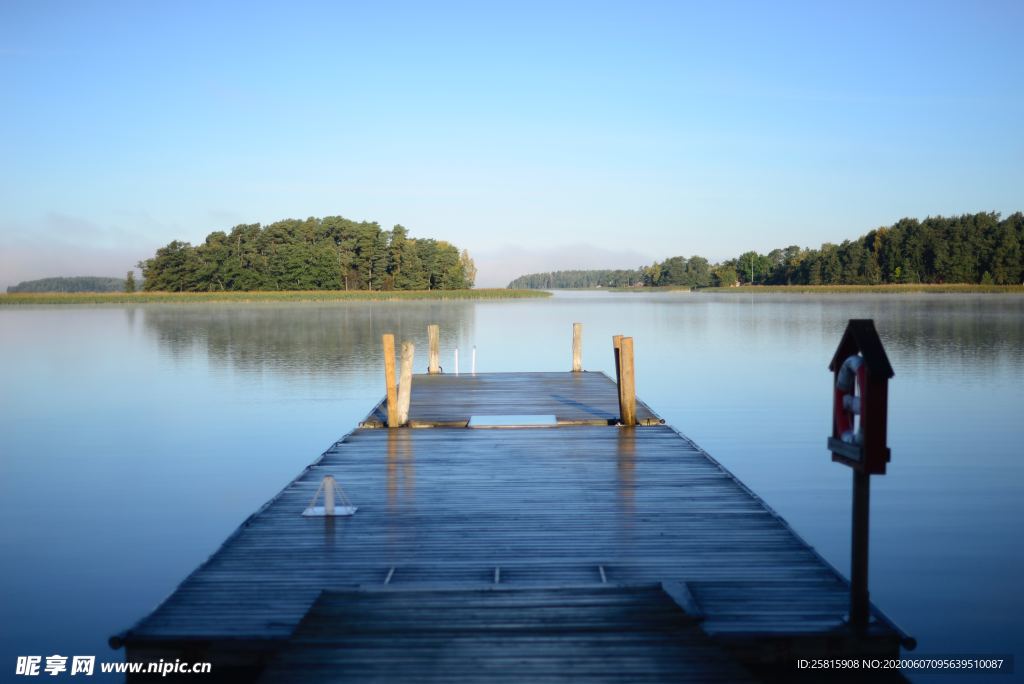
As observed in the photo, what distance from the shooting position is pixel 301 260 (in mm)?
100062

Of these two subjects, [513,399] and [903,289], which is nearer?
[513,399]

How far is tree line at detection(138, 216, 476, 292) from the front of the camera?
98.6m

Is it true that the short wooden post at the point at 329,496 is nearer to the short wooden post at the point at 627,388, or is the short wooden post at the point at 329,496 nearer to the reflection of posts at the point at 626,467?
the reflection of posts at the point at 626,467

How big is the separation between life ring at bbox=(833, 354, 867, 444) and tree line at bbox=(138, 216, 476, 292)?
98.6 metres

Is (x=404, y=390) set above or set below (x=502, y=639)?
above

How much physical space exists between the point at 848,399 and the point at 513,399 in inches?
415

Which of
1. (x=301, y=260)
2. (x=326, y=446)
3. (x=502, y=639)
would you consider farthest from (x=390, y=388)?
(x=301, y=260)

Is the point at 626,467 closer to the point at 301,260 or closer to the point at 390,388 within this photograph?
the point at 390,388

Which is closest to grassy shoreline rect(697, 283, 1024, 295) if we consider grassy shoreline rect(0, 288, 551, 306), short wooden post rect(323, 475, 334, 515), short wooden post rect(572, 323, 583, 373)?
grassy shoreline rect(0, 288, 551, 306)

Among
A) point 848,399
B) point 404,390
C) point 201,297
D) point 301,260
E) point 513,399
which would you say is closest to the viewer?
point 848,399

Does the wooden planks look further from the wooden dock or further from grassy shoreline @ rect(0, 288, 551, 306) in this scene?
grassy shoreline @ rect(0, 288, 551, 306)

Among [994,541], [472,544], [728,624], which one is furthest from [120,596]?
[994,541]

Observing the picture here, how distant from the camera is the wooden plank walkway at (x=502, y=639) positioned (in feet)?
14.2

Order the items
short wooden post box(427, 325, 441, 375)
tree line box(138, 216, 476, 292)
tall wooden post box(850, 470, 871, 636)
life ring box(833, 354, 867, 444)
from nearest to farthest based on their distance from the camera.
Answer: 1. tall wooden post box(850, 470, 871, 636)
2. life ring box(833, 354, 867, 444)
3. short wooden post box(427, 325, 441, 375)
4. tree line box(138, 216, 476, 292)
